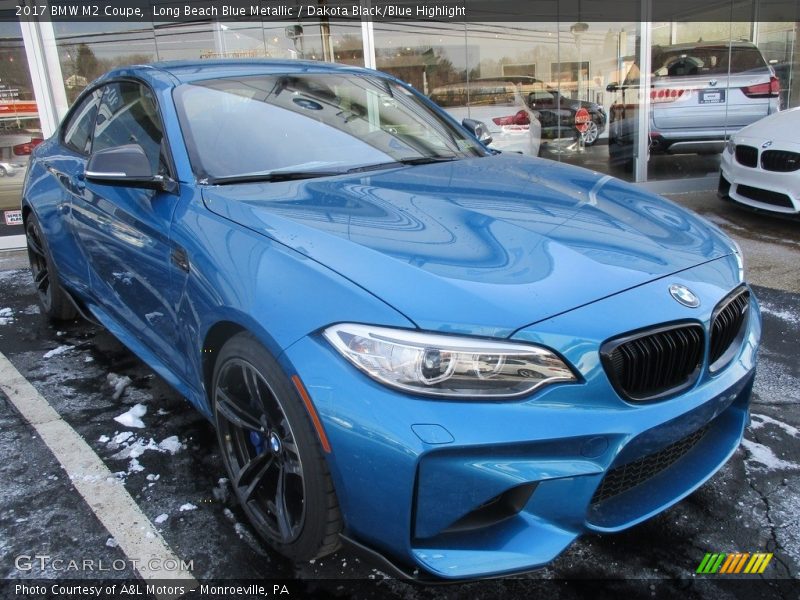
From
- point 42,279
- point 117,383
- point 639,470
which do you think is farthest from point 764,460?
point 42,279

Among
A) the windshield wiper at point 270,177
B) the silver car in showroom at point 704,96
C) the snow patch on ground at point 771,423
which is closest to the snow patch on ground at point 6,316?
the windshield wiper at point 270,177

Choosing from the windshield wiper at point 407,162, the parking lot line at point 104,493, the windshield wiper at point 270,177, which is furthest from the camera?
the windshield wiper at point 407,162

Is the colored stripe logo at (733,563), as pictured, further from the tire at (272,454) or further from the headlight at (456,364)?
the tire at (272,454)

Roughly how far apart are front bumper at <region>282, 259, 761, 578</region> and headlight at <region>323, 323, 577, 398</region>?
1.3 inches

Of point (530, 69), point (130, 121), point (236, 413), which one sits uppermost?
point (530, 69)

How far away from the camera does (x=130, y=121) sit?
121 inches

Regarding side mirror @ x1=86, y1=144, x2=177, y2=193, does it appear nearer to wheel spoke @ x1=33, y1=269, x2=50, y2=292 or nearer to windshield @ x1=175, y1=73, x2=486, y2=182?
windshield @ x1=175, y1=73, x2=486, y2=182

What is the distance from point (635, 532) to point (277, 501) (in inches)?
48.0

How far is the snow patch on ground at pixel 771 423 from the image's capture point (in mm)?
2818

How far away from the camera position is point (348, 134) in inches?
116

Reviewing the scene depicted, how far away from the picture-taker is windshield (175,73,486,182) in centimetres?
262

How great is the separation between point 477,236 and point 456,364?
1.79ft

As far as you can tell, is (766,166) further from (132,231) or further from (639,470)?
(132,231)

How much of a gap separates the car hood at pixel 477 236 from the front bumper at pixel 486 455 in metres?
0.14
